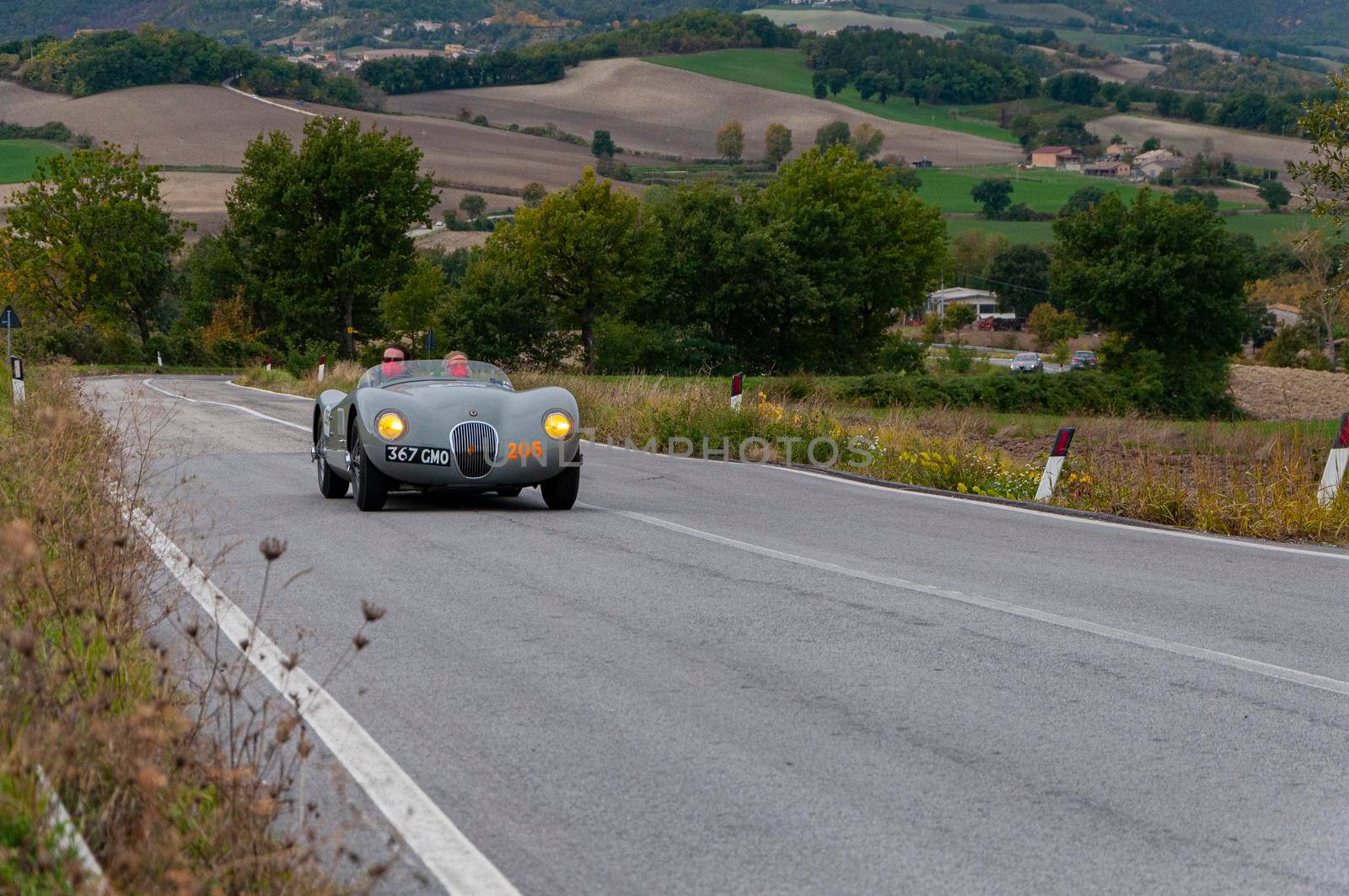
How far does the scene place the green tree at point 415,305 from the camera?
71.1m

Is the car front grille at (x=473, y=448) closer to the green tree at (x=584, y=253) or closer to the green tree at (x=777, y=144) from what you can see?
the green tree at (x=584, y=253)

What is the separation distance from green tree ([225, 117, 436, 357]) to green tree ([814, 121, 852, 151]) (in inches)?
3012

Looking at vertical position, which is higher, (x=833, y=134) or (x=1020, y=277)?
(x=833, y=134)

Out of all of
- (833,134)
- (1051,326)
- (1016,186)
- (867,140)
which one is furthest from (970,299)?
(1051,326)

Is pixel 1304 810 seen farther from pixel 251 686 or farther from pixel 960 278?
pixel 960 278

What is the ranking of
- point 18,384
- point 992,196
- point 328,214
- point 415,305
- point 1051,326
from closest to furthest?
point 18,384, point 415,305, point 328,214, point 1051,326, point 992,196

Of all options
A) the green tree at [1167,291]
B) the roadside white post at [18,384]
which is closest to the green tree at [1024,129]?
the green tree at [1167,291]

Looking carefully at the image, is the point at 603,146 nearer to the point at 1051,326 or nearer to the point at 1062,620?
the point at 1051,326

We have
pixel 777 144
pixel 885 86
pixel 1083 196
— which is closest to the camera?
pixel 1083 196

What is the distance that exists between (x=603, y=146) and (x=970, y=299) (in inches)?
1613

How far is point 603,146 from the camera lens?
143500 millimetres

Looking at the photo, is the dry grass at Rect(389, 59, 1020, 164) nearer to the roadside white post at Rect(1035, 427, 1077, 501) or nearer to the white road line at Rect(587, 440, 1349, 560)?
the white road line at Rect(587, 440, 1349, 560)

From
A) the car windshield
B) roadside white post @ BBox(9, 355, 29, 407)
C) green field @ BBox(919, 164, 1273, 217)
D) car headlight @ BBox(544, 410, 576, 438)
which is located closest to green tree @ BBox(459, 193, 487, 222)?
green field @ BBox(919, 164, 1273, 217)

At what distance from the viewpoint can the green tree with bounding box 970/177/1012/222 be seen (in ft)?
482
